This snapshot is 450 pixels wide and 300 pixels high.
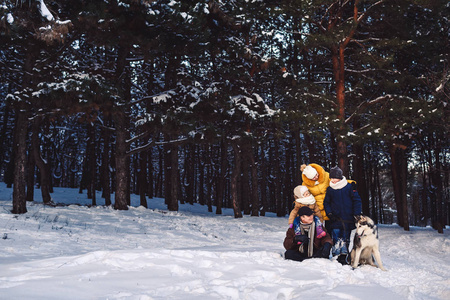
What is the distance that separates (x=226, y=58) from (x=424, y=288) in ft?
55.6

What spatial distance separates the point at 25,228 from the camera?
9320 millimetres

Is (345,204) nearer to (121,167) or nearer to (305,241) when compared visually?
(305,241)

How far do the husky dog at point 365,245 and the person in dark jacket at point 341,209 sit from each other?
14.7 inches

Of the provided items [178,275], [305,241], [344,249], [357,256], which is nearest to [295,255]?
[305,241]

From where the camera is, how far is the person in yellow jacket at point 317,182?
21.6ft

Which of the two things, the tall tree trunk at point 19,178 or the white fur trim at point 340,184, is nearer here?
the white fur trim at point 340,184

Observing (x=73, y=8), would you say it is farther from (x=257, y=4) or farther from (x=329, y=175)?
(x=329, y=175)

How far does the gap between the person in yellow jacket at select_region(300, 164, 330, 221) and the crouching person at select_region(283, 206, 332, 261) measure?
61 cm

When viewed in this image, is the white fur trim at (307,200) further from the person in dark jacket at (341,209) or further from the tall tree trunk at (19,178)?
the tall tree trunk at (19,178)

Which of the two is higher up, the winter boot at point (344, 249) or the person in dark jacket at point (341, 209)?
the person in dark jacket at point (341, 209)

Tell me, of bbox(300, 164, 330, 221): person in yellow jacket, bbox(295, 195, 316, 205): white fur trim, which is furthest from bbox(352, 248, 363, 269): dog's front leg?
bbox(295, 195, 316, 205): white fur trim

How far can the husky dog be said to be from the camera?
5.73 m

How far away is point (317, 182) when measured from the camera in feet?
22.0

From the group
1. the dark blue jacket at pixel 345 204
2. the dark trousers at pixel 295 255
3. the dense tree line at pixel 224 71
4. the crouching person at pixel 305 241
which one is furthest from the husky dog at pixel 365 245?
the dense tree line at pixel 224 71
